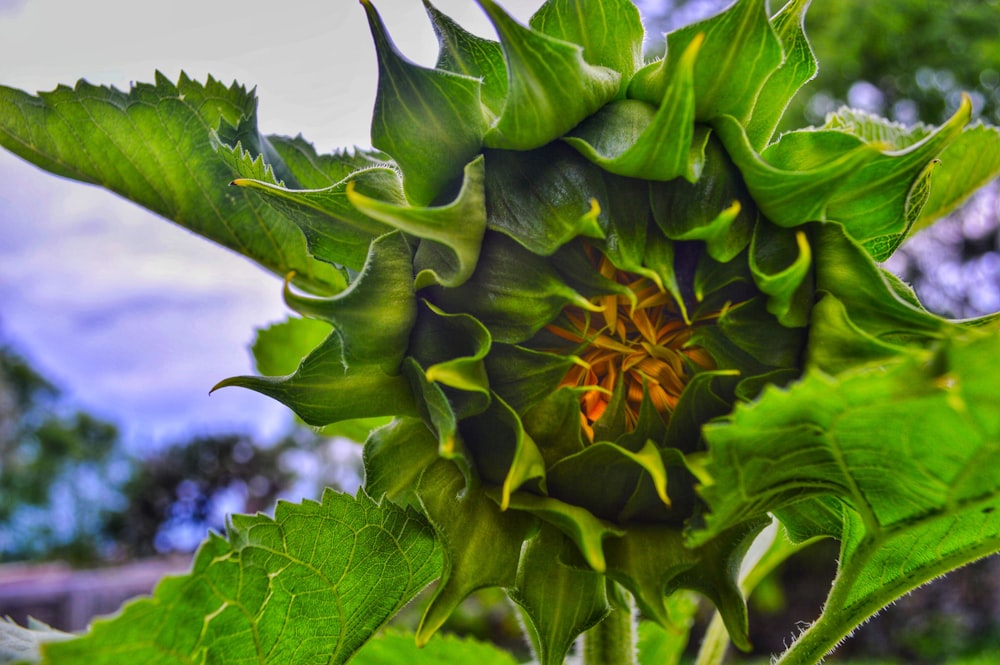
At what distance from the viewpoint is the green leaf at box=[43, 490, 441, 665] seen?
1.29 feet

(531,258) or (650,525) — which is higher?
(531,258)

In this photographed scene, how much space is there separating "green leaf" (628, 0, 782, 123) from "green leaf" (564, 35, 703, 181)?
0.04 ft

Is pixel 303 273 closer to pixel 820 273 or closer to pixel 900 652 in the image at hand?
pixel 820 273

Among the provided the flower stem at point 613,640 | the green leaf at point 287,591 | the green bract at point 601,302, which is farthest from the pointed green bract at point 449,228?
the flower stem at point 613,640

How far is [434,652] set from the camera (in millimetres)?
675

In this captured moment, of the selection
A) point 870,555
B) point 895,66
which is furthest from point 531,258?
point 895,66

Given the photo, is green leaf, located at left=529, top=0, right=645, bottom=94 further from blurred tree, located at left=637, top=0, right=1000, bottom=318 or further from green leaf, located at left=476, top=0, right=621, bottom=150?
blurred tree, located at left=637, top=0, right=1000, bottom=318

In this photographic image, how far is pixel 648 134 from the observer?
39cm

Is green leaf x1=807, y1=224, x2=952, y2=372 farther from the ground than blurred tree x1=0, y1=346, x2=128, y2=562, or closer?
closer

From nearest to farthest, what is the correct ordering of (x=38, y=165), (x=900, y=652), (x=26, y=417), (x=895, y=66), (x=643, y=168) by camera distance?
(x=643, y=168) < (x=38, y=165) < (x=900, y=652) < (x=895, y=66) < (x=26, y=417)

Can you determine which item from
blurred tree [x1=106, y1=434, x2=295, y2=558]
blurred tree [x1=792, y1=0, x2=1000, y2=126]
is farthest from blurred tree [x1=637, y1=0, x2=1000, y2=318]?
blurred tree [x1=106, y1=434, x2=295, y2=558]

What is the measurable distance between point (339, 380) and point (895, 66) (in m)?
9.68

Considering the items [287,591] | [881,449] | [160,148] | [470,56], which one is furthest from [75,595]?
[881,449]

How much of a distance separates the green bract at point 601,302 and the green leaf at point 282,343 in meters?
0.33
